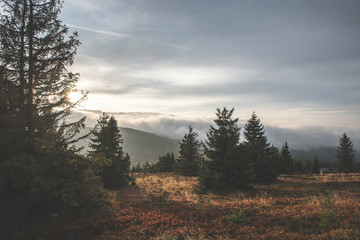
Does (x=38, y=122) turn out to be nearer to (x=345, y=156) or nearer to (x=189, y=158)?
(x=189, y=158)

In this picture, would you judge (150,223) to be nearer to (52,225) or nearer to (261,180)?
(52,225)

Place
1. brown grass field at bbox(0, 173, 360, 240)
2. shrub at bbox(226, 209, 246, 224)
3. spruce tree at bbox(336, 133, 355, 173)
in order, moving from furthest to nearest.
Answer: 1. spruce tree at bbox(336, 133, 355, 173)
2. shrub at bbox(226, 209, 246, 224)
3. brown grass field at bbox(0, 173, 360, 240)

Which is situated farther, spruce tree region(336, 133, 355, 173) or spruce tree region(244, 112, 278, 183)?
spruce tree region(336, 133, 355, 173)

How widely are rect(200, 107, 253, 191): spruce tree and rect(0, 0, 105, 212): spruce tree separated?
9154mm

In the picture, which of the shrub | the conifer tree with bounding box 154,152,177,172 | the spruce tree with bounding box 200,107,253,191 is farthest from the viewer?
the conifer tree with bounding box 154,152,177,172

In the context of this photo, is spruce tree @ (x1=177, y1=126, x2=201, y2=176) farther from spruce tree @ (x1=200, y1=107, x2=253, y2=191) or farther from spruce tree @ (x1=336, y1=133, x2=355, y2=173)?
spruce tree @ (x1=336, y1=133, x2=355, y2=173)

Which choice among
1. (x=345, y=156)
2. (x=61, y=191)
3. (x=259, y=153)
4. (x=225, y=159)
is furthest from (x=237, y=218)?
(x=345, y=156)

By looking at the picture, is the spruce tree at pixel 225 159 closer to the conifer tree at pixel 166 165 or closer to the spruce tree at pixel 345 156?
the conifer tree at pixel 166 165

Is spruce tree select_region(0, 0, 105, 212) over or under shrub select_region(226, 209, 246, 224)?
over

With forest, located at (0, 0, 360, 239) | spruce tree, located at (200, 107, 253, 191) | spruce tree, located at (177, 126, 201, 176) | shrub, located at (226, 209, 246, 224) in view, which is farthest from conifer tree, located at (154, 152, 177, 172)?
shrub, located at (226, 209, 246, 224)

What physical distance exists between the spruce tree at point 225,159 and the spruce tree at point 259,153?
6495mm

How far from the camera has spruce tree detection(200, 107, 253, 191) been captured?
1507cm

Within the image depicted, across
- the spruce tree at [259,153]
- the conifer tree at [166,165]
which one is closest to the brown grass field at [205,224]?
the spruce tree at [259,153]

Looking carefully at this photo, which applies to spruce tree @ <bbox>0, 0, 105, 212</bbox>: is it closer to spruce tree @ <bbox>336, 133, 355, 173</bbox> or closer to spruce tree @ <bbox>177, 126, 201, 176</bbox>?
spruce tree @ <bbox>177, 126, 201, 176</bbox>
